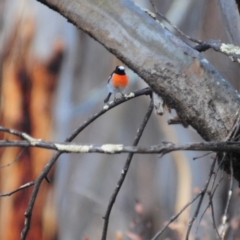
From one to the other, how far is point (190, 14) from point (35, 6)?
78 cm

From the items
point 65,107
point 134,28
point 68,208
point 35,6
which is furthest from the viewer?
point 68,208

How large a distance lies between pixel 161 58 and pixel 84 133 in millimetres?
1967

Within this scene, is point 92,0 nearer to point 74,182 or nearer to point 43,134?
point 43,134

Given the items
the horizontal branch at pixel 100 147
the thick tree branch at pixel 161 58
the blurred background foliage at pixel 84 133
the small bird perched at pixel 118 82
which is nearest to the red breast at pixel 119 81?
the small bird perched at pixel 118 82

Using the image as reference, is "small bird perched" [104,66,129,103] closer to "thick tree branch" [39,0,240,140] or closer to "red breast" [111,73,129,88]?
"red breast" [111,73,129,88]

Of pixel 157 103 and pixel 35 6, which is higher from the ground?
pixel 35 6

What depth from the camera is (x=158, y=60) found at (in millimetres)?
686

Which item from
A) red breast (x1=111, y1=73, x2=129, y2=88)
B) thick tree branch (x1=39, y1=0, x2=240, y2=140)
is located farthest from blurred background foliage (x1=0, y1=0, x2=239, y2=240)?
thick tree branch (x1=39, y1=0, x2=240, y2=140)

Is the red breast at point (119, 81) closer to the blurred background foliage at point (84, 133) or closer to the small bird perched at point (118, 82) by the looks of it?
the small bird perched at point (118, 82)

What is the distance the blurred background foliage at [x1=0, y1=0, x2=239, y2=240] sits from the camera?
5.57 feet

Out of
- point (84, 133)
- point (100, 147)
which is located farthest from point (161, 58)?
point (84, 133)

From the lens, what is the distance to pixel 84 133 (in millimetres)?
2633

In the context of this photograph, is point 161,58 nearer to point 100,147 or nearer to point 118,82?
point 100,147

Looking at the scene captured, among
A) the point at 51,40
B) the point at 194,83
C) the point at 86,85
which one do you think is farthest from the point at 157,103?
the point at 86,85
